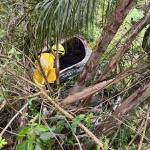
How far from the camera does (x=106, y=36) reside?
2059 millimetres

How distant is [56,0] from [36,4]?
20 cm

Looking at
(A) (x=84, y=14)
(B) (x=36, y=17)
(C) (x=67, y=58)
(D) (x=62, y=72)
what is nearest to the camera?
(A) (x=84, y=14)

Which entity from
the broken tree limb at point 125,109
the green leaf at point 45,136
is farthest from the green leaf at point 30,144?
the broken tree limb at point 125,109

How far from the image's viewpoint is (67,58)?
13.8ft

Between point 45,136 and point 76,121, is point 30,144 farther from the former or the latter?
point 76,121

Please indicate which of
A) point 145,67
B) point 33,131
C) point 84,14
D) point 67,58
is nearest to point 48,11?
point 84,14

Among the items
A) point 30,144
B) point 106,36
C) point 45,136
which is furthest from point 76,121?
point 106,36

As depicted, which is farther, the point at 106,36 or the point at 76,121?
the point at 106,36

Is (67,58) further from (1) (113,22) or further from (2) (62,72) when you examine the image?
(1) (113,22)

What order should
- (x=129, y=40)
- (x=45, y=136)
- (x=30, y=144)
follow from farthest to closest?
(x=129, y=40)
(x=45, y=136)
(x=30, y=144)

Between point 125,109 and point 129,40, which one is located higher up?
point 129,40

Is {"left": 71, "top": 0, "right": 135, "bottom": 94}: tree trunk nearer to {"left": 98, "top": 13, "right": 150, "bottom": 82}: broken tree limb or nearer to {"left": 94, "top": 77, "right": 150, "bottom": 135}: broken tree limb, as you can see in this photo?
{"left": 98, "top": 13, "right": 150, "bottom": 82}: broken tree limb

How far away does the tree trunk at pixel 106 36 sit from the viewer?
A: 1912mm

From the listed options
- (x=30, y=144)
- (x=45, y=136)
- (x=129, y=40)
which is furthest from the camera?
(x=129, y=40)
